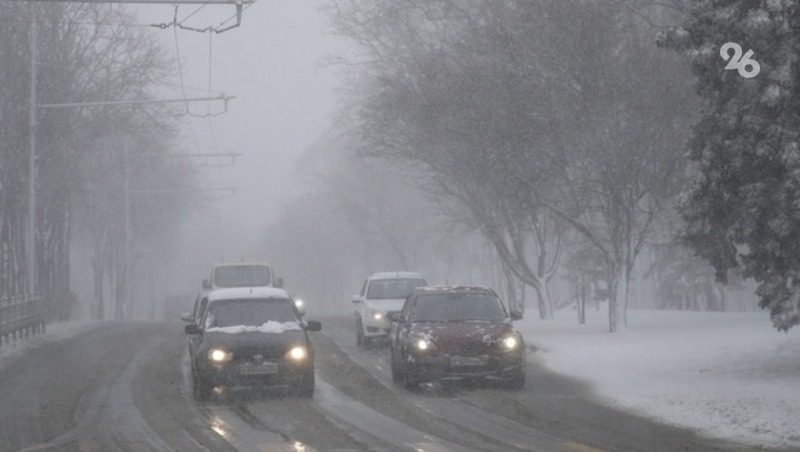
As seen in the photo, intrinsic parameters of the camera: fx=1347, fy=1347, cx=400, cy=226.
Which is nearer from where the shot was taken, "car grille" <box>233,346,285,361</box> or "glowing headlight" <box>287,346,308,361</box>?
"car grille" <box>233,346,285,361</box>

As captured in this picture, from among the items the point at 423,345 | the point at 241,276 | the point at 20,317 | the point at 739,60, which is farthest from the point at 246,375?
the point at 20,317

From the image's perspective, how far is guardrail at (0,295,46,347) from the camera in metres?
34.2

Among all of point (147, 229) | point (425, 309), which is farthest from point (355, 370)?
point (147, 229)

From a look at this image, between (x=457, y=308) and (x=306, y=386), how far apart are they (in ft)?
11.8

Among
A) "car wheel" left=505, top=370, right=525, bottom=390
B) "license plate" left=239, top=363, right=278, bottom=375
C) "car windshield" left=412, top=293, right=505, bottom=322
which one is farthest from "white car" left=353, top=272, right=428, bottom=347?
"license plate" left=239, top=363, right=278, bottom=375

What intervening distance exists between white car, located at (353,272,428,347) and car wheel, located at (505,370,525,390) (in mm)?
10207

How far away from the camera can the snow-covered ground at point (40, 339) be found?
104 ft

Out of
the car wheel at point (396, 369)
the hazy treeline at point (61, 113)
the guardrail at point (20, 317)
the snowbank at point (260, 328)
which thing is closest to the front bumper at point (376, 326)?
the car wheel at point (396, 369)

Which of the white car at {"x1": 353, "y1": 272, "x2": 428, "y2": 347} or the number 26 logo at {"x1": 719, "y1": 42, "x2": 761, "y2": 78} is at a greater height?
the number 26 logo at {"x1": 719, "y1": 42, "x2": 761, "y2": 78}

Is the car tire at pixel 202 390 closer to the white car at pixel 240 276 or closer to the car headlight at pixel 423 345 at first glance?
the car headlight at pixel 423 345

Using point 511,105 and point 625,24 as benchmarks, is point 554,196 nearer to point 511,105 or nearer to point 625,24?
point 511,105

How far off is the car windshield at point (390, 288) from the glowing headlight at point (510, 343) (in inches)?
488

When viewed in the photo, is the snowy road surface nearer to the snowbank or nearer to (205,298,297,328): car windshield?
the snowbank

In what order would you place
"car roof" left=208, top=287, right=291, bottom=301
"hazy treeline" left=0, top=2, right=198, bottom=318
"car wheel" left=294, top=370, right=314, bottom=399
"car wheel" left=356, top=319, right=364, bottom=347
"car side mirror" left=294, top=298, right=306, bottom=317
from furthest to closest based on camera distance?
"hazy treeline" left=0, top=2, right=198, bottom=318
"car wheel" left=356, top=319, right=364, bottom=347
"car side mirror" left=294, top=298, right=306, bottom=317
"car roof" left=208, top=287, right=291, bottom=301
"car wheel" left=294, top=370, right=314, bottom=399
